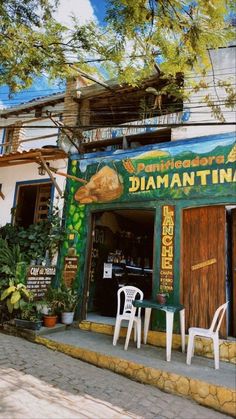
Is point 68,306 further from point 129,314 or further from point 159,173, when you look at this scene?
point 159,173

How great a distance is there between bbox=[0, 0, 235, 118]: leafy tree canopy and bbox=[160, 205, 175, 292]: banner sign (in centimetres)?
287

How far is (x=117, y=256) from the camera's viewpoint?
364 inches

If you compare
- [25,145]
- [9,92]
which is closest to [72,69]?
[9,92]

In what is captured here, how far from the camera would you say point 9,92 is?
5.25 m

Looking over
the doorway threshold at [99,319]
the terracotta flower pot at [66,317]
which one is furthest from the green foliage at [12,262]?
the doorway threshold at [99,319]

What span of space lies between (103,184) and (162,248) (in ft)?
7.21

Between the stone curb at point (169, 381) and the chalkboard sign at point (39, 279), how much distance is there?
1.91 metres

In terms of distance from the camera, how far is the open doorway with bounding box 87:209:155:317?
8.27 m

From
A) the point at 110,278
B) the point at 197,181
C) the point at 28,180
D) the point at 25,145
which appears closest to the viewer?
the point at 197,181

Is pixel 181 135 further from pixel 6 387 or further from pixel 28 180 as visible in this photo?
pixel 6 387

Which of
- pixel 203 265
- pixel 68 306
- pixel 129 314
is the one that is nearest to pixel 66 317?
pixel 68 306

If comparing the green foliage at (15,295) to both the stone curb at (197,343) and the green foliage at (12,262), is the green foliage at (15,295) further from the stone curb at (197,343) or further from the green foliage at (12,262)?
the stone curb at (197,343)

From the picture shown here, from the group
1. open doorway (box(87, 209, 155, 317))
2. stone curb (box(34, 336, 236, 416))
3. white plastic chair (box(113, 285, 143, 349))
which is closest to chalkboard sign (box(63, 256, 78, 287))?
open doorway (box(87, 209, 155, 317))

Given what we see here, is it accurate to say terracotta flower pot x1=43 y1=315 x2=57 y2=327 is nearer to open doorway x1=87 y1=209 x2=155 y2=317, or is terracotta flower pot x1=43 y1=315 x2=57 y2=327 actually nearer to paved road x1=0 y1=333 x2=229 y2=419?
paved road x1=0 y1=333 x2=229 y2=419
